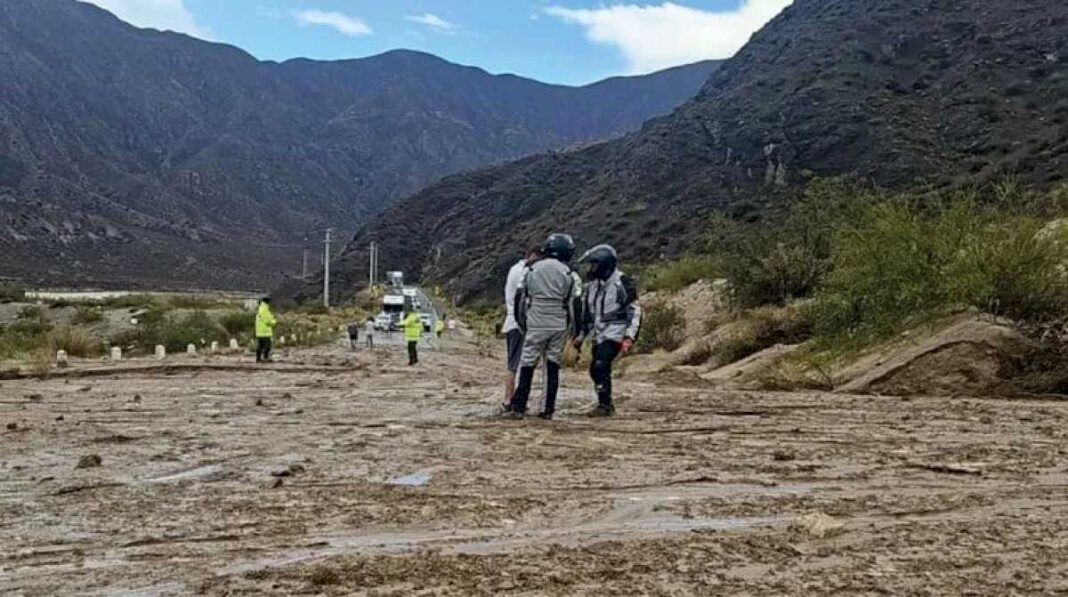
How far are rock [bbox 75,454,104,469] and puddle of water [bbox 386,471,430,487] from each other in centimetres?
247

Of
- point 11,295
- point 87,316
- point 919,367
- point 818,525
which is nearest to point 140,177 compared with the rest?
point 11,295

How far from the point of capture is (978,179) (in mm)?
47500

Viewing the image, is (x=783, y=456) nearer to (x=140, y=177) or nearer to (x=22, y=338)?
(x=22, y=338)

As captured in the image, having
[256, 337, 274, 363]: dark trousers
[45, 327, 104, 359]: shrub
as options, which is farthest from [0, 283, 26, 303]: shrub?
[256, 337, 274, 363]: dark trousers

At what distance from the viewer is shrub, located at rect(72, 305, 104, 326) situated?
5084 cm

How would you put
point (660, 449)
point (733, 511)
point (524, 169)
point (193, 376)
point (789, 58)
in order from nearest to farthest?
point (733, 511) < point (660, 449) < point (193, 376) < point (789, 58) < point (524, 169)

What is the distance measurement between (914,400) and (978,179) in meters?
37.2

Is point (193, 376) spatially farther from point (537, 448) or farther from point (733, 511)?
point (733, 511)

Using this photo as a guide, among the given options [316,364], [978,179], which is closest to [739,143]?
[978,179]

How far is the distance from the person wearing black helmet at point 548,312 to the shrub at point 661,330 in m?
17.4

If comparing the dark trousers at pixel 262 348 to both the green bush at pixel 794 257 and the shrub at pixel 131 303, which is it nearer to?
the green bush at pixel 794 257

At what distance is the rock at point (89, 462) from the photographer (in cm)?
879

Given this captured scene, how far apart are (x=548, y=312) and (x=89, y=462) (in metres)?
4.84

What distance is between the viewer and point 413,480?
8.02 m
